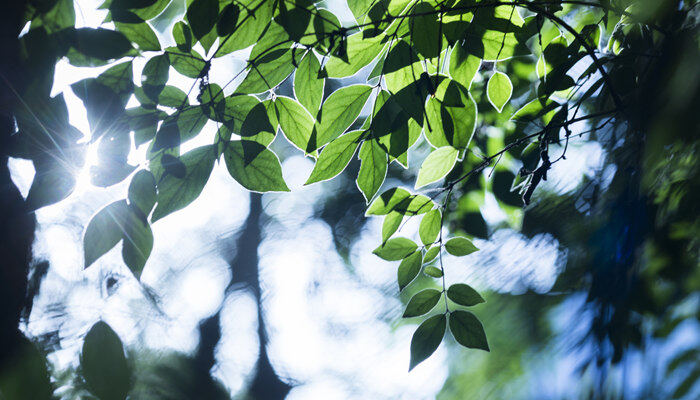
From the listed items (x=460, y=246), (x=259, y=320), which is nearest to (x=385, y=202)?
(x=460, y=246)

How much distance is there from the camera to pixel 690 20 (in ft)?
1.65

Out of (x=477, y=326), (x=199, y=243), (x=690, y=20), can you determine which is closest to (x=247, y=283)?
(x=199, y=243)

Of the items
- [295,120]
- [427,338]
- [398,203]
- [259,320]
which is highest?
[295,120]

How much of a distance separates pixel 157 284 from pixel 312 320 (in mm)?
617

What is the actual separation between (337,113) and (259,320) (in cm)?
211

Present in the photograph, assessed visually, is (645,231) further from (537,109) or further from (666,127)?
(537,109)

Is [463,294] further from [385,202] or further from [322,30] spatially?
[322,30]

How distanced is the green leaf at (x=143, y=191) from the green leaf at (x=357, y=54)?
0.19 meters

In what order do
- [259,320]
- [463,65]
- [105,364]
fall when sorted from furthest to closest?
[259,320]
[463,65]
[105,364]

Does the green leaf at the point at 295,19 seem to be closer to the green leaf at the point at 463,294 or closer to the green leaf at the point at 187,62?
the green leaf at the point at 187,62

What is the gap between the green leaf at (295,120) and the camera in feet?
1.17

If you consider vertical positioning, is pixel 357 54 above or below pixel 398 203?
above

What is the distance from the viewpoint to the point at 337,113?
0.34 meters

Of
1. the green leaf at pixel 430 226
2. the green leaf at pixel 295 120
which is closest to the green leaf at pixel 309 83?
the green leaf at pixel 295 120
